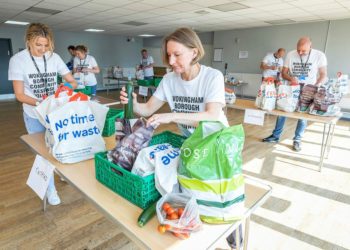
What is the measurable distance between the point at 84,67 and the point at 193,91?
3.48 meters

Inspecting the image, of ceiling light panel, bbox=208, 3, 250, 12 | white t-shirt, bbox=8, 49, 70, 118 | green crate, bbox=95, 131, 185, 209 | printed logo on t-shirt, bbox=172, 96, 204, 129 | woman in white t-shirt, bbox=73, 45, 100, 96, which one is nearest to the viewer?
green crate, bbox=95, 131, 185, 209

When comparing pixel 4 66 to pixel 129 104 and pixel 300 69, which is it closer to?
pixel 300 69

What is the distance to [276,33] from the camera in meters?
6.99

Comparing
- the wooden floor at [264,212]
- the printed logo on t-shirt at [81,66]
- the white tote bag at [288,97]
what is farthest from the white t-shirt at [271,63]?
the printed logo on t-shirt at [81,66]

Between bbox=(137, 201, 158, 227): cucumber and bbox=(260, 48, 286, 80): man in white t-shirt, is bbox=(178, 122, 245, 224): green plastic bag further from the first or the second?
bbox=(260, 48, 286, 80): man in white t-shirt

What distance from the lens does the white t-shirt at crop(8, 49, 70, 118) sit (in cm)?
162

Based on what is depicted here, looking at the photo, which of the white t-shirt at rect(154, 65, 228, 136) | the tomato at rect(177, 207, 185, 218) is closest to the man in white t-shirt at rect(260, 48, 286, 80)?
the white t-shirt at rect(154, 65, 228, 136)

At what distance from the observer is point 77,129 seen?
3.63 feet

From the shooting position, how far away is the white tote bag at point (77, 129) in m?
1.06

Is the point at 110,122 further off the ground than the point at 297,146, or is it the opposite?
the point at 110,122

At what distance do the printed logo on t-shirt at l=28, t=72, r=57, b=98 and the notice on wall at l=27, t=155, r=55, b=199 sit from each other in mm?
690

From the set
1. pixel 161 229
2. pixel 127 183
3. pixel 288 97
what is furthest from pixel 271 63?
pixel 161 229

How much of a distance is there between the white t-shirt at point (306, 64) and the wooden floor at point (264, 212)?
102 cm

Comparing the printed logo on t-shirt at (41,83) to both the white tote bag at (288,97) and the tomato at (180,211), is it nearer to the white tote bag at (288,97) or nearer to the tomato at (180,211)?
the tomato at (180,211)
